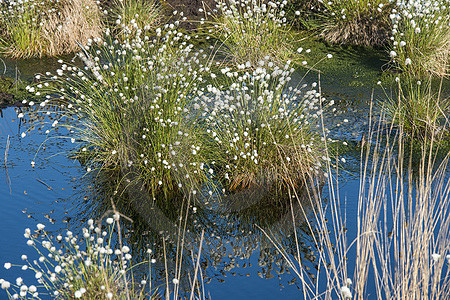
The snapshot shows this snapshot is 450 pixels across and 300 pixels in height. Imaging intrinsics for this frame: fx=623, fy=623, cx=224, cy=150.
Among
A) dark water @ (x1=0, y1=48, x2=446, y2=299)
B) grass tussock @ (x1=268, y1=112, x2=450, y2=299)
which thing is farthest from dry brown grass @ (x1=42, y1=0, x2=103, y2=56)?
grass tussock @ (x1=268, y1=112, x2=450, y2=299)

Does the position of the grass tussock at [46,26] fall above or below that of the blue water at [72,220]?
above

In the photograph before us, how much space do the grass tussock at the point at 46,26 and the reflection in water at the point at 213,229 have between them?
3468 millimetres

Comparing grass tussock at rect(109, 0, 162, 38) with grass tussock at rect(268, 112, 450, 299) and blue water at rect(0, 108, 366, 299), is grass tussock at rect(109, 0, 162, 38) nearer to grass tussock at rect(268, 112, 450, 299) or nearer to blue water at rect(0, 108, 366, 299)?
blue water at rect(0, 108, 366, 299)

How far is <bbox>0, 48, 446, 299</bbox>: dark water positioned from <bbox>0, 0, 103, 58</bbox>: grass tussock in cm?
230

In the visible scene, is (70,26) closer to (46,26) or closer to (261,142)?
(46,26)

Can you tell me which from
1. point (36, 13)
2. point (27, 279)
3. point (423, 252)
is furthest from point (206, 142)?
point (36, 13)

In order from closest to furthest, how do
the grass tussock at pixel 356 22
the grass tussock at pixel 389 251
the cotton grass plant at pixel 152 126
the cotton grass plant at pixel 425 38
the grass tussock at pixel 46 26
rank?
the grass tussock at pixel 389 251
the cotton grass plant at pixel 152 126
the cotton grass plant at pixel 425 38
the grass tussock at pixel 46 26
the grass tussock at pixel 356 22

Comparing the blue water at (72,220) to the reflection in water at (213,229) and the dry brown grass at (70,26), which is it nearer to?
the reflection in water at (213,229)

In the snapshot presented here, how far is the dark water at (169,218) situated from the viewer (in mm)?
4047

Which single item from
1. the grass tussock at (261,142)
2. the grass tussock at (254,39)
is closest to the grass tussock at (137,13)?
the grass tussock at (254,39)

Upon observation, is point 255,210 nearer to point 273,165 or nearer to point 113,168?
point 273,165

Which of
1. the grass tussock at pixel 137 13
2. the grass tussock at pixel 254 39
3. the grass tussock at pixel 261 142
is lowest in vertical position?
the grass tussock at pixel 261 142

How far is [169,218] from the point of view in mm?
4773

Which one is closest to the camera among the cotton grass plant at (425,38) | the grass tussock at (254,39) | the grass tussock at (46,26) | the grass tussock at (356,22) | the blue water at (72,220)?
the blue water at (72,220)
